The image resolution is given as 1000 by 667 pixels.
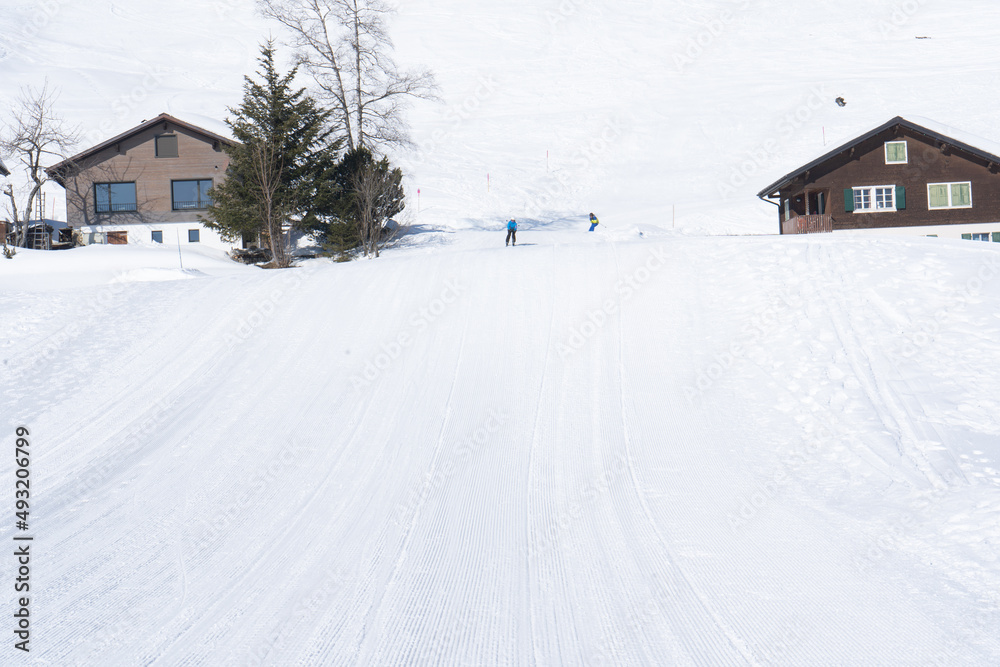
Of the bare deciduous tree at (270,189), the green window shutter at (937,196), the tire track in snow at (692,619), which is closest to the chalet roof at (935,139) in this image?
the green window shutter at (937,196)

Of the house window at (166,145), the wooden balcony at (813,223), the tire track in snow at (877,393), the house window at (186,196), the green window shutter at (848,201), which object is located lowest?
the tire track in snow at (877,393)

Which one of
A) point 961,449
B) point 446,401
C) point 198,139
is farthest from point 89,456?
point 198,139

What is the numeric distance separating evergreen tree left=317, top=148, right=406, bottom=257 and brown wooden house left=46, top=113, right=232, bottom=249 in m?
10.1

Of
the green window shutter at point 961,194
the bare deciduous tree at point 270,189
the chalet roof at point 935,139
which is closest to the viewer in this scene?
the bare deciduous tree at point 270,189

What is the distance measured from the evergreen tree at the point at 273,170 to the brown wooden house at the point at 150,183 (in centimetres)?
779

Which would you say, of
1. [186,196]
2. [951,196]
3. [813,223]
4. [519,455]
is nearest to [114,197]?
[186,196]

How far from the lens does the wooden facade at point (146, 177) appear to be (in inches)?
1442

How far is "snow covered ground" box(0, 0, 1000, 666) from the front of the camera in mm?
4359

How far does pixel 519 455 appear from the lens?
24.9 feet

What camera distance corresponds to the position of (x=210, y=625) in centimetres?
440

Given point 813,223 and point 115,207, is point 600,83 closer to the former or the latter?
point 813,223

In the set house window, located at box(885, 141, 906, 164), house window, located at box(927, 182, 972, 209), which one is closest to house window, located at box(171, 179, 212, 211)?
house window, located at box(885, 141, 906, 164)

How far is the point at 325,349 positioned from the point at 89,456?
4.47m

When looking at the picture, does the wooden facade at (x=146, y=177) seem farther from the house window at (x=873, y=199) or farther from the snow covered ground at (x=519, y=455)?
the house window at (x=873, y=199)
